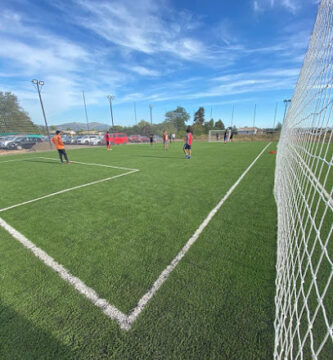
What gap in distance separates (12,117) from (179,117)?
241ft

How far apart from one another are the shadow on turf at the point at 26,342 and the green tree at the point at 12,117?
28.9 m

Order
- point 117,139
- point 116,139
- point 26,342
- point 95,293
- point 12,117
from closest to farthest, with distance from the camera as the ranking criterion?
1. point 26,342
2. point 95,293
3. point 12,117
4. point 116,139
5. point 117,139

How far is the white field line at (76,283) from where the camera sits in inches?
68.6

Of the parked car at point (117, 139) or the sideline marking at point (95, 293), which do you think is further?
the parked car at point (117, 139)

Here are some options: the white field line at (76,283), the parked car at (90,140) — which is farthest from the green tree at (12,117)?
the white field line at (76,283)

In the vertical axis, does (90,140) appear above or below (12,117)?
below

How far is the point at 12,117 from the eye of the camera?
24344 mm

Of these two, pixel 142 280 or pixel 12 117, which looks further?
pixel 12 117

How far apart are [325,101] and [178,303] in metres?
2.72

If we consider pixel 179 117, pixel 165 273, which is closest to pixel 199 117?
pixel 179 117

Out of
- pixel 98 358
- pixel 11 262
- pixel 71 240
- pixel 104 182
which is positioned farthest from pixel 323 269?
pixel 104 182

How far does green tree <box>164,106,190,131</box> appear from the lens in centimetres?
8571

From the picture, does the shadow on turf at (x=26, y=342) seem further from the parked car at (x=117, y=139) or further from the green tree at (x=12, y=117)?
the parked car at (x=117, y=139)

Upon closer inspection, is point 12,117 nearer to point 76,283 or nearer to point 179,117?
point 76,283
